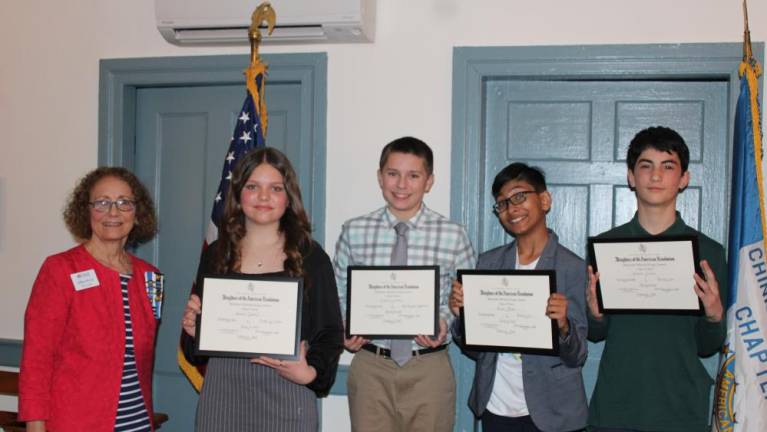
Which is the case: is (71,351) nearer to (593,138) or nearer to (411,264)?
(411,264)

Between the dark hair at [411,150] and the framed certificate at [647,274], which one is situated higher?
the dark hair at [411,150]

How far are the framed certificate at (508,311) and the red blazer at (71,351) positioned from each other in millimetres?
1394

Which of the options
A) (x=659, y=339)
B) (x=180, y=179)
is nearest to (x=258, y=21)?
(x=180, y=179)

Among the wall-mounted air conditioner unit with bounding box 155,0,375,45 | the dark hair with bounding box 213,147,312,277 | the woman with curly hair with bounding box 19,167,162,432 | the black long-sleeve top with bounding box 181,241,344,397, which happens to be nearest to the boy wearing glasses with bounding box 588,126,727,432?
the black long-sleeve top with bounding box 181,241,344,397

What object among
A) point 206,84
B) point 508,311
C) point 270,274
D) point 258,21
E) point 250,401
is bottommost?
point 250,401

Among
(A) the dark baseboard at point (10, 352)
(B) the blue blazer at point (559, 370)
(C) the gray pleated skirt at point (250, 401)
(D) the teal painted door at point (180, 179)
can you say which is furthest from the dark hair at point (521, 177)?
(A) the dark baseboard at point (10, 352)

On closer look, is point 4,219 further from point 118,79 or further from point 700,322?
point 700,322

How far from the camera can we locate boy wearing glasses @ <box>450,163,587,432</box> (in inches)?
112

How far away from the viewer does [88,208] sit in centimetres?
304

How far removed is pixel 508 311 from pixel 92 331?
65.7 inches

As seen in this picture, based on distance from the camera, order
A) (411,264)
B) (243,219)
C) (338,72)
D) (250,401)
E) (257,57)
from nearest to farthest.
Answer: (250,401)
(243,219)
(411,264)
(257,57)
(338,72)

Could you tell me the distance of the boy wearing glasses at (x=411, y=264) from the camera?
304cm

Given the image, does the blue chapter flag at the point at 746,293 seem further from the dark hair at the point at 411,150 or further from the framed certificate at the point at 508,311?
the dark hair at the point at 411,150

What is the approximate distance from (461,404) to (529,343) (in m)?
1.02
